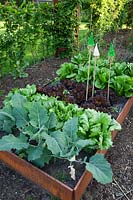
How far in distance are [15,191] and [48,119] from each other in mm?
691

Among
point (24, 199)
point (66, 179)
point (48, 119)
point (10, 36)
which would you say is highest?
point (10, 36)

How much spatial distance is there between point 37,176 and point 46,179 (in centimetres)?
12

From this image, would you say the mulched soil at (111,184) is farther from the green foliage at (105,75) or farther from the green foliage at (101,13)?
the green foliage at (101,13)

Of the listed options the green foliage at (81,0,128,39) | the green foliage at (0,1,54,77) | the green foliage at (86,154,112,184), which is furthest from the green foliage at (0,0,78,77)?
the green foliage at (86,154,112,184)

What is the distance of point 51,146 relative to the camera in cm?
238

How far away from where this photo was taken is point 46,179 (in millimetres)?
2453

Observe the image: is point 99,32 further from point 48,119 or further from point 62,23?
point 48,119

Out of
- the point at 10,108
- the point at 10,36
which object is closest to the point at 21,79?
the point at 10,36

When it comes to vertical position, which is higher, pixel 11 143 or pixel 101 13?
pixel 101 13

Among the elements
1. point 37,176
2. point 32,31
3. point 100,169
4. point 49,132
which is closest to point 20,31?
point 32,31

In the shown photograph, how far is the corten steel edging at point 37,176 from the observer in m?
2.37

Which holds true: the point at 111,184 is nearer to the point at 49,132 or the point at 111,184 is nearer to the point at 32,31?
the point at 49,132

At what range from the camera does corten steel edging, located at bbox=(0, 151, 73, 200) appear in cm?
237

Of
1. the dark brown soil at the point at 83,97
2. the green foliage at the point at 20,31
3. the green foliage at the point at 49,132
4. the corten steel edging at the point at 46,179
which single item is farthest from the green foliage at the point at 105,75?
the corten steel edging at the point at 46,179
